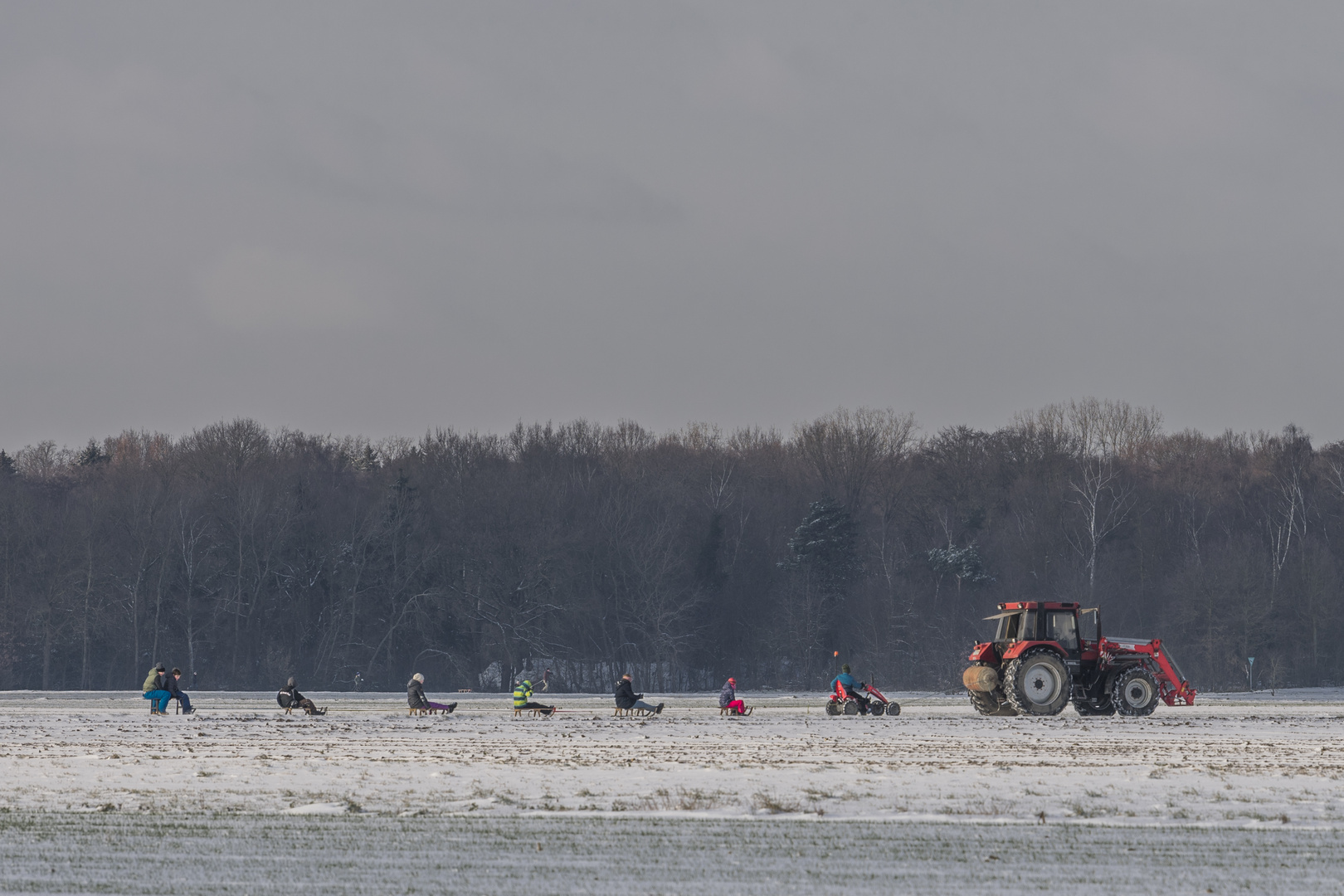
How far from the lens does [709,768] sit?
16656 millimetres

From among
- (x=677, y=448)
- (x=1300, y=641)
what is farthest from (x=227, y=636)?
(x=1300, y=641)

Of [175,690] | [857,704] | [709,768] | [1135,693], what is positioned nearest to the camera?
[709,768]

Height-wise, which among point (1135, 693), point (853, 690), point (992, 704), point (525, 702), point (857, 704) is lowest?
point (525, 702)

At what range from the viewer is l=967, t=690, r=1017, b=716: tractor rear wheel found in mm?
29797

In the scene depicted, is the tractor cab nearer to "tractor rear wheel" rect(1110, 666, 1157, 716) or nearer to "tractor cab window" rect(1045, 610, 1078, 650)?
"tractor cab window" rect(1045, 610, 1078, 650)

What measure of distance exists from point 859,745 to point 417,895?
492 inches

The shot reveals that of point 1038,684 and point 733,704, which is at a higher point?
point 1038,684

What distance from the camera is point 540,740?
22.5m

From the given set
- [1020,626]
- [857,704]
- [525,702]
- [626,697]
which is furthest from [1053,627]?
[525,702]

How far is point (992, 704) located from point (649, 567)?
4568 centimetres

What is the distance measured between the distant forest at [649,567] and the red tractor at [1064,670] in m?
38.4

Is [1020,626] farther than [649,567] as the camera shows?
No

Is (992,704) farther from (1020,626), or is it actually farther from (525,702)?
(525,702)

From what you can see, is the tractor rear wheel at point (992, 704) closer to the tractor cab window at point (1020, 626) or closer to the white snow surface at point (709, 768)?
the white snow surface at point (709, 768)
